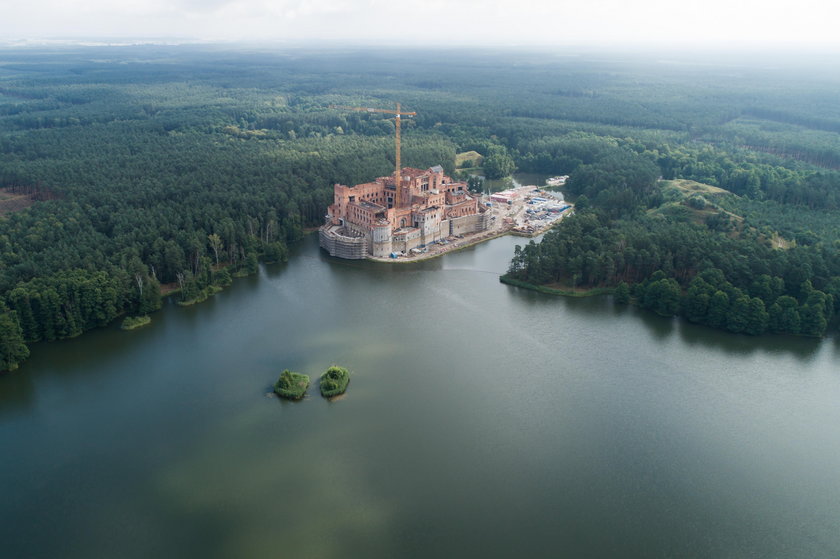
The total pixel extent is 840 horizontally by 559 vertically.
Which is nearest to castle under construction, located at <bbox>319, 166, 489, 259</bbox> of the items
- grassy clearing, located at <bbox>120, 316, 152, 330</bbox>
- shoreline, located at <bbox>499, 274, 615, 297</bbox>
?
shoreline, located at <bbox>499, 274, 615, 297</bbox>

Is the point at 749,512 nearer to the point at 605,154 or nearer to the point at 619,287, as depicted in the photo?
the point at 619,287

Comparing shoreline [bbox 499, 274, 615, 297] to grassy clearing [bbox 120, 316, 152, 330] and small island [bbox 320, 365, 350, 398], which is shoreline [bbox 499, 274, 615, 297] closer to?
small island [bbox 320, 365, 350, 398]

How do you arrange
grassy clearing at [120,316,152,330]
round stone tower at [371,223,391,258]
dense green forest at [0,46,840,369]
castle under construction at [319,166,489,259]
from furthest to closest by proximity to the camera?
castle under construction at [319,166,489,259] < round stone tower at [371,223,391,258] < dense green forest at [0,46,840,369] < grassy clearing at [120,316,152,330]

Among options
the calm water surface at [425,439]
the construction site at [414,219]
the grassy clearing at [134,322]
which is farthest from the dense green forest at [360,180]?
the construction site at [414,219]

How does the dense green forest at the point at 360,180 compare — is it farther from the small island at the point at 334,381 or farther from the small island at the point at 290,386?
the small island at the point at 334,381

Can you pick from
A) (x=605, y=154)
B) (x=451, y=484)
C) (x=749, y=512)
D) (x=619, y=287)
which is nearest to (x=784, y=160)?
(x=605, y=154)
